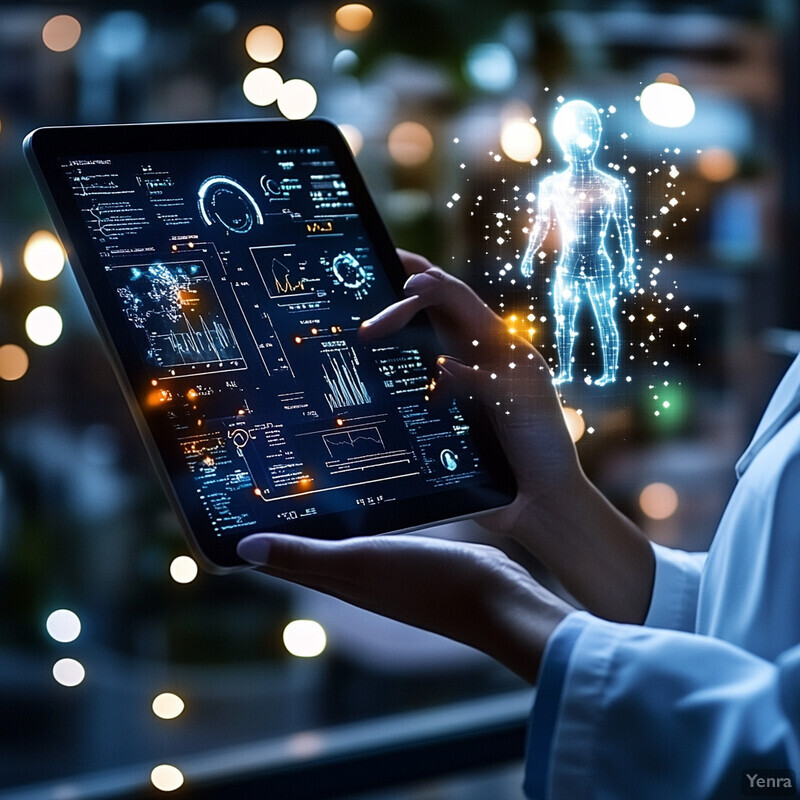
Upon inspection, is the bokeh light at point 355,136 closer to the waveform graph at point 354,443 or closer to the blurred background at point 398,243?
the blurred background at point 398,243

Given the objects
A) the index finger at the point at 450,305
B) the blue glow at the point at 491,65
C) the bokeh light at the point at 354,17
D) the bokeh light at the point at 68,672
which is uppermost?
the bokeh light at the point at 354,17

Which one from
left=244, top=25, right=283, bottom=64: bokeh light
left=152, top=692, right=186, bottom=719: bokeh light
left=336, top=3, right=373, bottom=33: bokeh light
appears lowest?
left=152, top=692, right=186, bottom=719: bokeh light

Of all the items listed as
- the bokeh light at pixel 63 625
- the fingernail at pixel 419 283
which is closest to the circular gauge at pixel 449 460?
the fingernail at pixel 419 283

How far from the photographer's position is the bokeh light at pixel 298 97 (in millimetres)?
1108

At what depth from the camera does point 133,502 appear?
3.88ft

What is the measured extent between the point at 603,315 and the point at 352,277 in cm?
20

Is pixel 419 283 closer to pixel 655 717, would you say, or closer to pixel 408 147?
pixel 655 717

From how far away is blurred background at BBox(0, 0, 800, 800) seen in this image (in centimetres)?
108

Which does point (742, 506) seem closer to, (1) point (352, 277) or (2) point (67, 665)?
(1) point (352, 277)

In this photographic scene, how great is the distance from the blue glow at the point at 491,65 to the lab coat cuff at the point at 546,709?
32.5 inches

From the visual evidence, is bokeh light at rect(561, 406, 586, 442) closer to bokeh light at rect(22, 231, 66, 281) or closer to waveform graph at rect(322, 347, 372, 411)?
waveform graph at rect(322, 347, 372, 411)

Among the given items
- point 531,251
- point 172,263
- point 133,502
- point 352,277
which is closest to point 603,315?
point 531,251

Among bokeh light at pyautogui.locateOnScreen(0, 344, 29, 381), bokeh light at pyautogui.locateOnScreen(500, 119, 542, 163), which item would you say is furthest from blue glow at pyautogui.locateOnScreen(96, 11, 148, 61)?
bokeh light at pyautogui.locateOnScreen(500, 119, 542, 163)

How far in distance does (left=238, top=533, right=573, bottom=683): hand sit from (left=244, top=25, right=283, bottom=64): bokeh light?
73 cm
